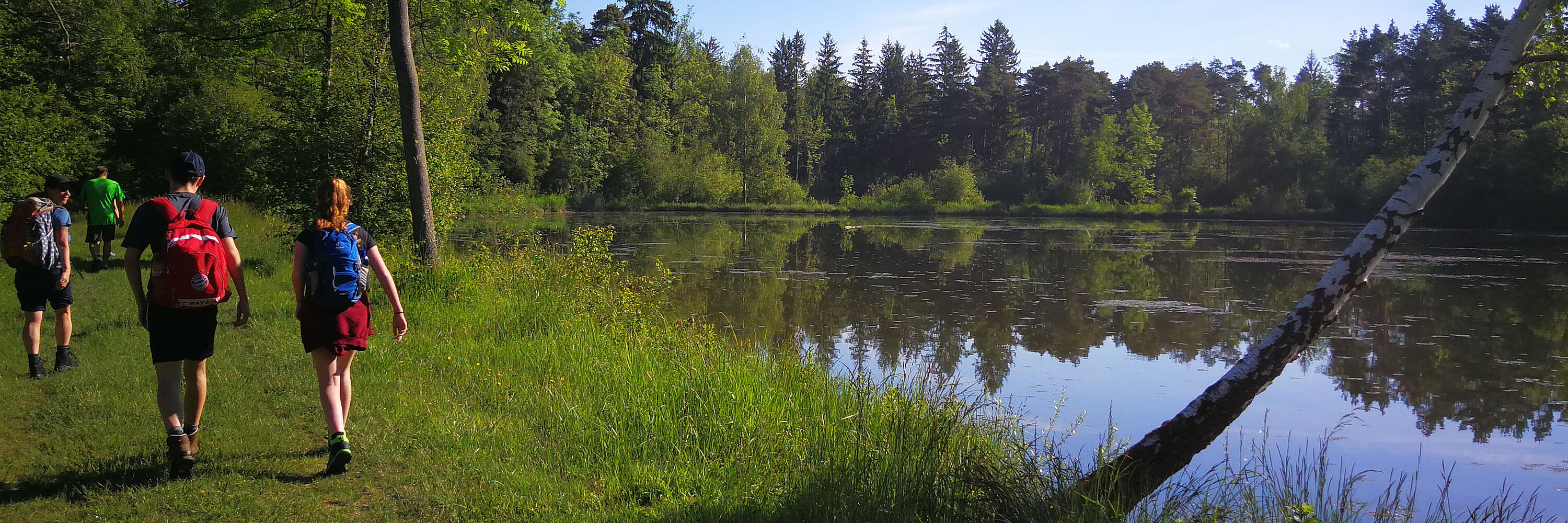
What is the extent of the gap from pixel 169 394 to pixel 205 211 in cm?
91

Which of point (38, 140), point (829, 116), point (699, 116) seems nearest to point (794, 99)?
point (829, 116)

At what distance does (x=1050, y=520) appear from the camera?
12.5 ft

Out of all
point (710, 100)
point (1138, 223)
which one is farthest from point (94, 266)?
point (710, 100)

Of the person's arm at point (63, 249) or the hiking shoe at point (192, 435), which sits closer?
the hiking shoe at point (192, 435)

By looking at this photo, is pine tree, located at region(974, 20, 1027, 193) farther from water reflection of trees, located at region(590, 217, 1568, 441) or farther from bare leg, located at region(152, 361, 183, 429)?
bare leg, located at region(152, 361, 183, 429)

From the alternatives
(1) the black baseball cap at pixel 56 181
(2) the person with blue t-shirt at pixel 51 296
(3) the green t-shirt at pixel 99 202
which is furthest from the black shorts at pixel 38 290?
(3) the green t-shirt at pixel 99 202

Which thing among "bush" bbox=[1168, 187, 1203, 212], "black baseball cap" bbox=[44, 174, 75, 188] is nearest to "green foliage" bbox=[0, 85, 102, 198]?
"black baseball cap" bbox=[44, 174, 75, 188]

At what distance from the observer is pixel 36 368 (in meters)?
6.21

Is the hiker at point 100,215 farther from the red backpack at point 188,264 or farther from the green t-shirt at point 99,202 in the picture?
the red backpack at point 188,264

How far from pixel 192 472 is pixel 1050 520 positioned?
13.1 ft

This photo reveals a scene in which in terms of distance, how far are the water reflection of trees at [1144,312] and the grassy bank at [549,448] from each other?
188 cm

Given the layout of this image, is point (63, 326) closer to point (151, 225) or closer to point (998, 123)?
point (151, 225)

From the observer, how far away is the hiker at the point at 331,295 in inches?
177

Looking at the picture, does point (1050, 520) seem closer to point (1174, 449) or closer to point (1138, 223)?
point (1174, 449)
